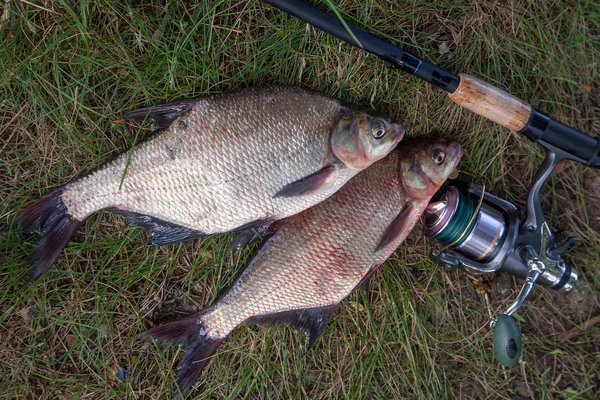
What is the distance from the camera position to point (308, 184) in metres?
2.11

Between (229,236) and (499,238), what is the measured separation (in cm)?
153

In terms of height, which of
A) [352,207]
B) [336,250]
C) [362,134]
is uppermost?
[362,134]

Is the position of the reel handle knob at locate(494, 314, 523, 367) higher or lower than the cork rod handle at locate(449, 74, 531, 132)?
lower

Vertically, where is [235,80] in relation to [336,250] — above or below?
above

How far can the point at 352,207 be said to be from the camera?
7.45 feet

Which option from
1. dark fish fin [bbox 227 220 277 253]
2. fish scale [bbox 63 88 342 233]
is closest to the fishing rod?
fish scale [bbox 63 88 342 233]

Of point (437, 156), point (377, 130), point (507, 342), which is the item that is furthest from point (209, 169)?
point (507, 342)

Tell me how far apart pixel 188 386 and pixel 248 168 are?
4.12ft

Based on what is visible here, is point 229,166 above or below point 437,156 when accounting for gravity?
below

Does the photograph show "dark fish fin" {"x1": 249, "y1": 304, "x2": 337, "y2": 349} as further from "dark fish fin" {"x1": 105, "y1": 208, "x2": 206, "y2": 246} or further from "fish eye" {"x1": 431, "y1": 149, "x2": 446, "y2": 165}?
"fish eye" {"x1": 431, "y1": 149, "x2": 446, "y2": 165}

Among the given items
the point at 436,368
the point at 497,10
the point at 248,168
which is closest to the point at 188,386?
the point at 248,168

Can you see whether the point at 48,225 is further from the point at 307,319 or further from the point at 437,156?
the point at 437,156

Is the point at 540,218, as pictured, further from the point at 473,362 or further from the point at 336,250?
the point at 336,250

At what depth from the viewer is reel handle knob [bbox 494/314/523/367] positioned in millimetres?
2268
